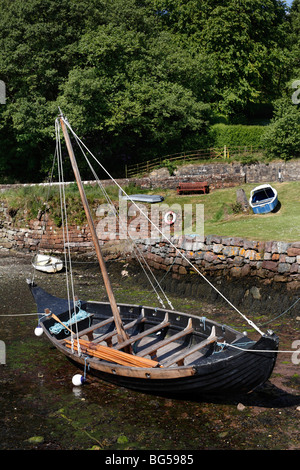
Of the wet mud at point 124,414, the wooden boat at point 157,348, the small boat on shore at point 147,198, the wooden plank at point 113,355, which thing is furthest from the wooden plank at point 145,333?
the small boat on shore at point 147,198

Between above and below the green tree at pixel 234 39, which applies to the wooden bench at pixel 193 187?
below

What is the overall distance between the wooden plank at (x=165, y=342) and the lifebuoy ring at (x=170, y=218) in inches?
516

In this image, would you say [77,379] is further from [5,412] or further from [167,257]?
[167,257]

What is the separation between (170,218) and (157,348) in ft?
47.7

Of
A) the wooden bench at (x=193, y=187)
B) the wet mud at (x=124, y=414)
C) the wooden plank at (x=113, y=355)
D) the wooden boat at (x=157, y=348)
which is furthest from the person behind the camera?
the wooden bench at (x=193, y=187)

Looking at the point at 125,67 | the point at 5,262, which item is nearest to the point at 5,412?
the point at 5,262

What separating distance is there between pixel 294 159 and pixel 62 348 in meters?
23.3

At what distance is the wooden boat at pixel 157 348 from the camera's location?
336 inches

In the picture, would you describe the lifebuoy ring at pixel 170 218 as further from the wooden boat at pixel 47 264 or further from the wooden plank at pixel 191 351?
the wooden plank at pixel 191 351

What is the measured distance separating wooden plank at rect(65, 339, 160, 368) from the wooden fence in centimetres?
2195

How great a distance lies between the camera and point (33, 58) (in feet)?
96.8

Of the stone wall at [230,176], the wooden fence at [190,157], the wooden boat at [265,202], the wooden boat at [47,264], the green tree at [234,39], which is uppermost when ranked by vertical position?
the green tree at [234,39]

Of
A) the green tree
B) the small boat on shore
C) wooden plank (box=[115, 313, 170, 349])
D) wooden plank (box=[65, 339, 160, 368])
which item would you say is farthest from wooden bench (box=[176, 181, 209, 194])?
wooden plank (box=[65, 339, 160, 368])

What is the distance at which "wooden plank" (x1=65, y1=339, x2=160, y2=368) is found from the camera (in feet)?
31.6
